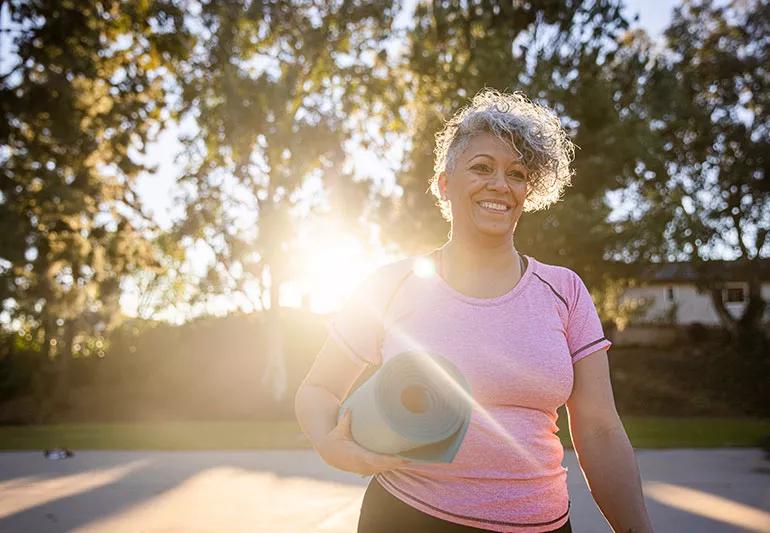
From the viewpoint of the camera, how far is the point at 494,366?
2.08 m

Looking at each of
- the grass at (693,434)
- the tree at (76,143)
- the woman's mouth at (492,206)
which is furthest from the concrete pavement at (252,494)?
the tree at (76,143)

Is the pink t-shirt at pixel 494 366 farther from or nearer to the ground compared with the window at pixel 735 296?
nearer to the ground

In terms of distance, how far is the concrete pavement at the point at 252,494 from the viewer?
6.83 m

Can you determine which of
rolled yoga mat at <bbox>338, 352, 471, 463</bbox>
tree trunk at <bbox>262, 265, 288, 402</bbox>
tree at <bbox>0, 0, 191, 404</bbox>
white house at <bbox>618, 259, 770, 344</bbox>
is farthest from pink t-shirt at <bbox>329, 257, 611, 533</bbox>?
tree trunk at <bbox>262, 265, 288, 402</bbox>

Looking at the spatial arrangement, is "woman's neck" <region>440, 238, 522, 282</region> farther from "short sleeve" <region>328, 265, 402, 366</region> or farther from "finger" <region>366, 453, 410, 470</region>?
"finger" <region>366, 453, 410, 470</region>

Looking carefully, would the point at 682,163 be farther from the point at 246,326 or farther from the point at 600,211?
the point at 246,326

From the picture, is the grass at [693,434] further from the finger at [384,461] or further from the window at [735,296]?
the window at [735,296]

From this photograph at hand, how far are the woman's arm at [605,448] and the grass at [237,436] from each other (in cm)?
1172

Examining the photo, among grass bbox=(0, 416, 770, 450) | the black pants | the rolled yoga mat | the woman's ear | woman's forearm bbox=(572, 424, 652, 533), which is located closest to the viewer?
the rolled yoga mat

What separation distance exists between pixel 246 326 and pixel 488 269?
29.0 m

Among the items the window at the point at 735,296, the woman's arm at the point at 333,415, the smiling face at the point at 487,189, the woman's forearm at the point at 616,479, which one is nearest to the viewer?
the woman's arm at the point at 333,415

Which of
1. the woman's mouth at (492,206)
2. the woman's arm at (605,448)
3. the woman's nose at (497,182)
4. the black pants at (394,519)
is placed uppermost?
the woman's nose at (497,182)

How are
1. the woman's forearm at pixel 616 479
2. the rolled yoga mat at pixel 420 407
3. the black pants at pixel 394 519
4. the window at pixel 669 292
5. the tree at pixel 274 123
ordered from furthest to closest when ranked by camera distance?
the window at pixel 669 292 < the tree at pixel 274 123 < the woman's forearm at pixel 616 479 < the black pants at pixel 394 519 < the rolled yoga mat at pixel 420 407

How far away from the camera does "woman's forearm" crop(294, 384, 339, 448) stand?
2148 mm
